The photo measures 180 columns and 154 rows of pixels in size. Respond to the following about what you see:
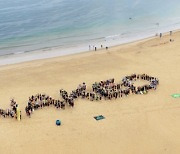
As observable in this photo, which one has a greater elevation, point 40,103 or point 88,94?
point 88,94

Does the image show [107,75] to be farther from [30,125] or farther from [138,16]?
[138,16]

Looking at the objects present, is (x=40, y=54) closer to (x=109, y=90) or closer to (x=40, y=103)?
(x=40, y=103)

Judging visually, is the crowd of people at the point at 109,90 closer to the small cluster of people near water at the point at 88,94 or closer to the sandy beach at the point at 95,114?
the small cluster of people near water at the point at 88,94

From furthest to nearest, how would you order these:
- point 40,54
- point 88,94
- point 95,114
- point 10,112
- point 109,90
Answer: point 40,54 < point 109,90 < point 88,94 < point 10,112 < point 95,114

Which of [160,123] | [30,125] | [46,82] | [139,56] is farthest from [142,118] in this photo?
[139,56]

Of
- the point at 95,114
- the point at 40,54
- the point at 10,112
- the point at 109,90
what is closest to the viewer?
the point at 95,114

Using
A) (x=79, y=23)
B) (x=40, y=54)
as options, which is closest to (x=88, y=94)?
(x=40, y=54)

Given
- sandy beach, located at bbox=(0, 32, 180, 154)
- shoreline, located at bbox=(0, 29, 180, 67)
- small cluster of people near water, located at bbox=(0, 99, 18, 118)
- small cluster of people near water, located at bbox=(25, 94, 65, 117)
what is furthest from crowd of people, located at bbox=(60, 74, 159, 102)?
shoreline, located at bbox=(0, 29, 180, 67)
